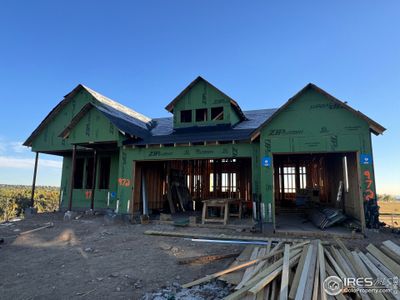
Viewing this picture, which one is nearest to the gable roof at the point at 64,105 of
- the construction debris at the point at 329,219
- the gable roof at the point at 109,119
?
the gable roof at the point at 109,119

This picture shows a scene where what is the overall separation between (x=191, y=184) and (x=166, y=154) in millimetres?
6169

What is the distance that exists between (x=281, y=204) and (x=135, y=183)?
9807mm

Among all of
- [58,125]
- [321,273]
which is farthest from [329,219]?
[58,125]

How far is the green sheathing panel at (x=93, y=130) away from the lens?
13070mm

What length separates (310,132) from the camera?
10000mm

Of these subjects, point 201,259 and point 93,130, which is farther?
point 93,130

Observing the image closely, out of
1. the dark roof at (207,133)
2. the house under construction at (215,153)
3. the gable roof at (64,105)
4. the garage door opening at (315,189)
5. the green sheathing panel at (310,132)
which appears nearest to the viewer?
the green sheathing panel at (310,132)

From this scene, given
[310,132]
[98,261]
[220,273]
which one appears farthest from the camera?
[310,132]

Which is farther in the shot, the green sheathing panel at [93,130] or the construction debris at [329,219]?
the green sheathing panel at [93,130]

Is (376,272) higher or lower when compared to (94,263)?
higher

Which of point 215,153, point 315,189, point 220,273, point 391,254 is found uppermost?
point 215,153

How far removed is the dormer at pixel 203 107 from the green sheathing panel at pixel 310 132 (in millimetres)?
3826

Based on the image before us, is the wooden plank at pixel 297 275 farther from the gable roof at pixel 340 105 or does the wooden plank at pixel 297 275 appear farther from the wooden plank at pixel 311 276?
the gable roof at pixel 340 105

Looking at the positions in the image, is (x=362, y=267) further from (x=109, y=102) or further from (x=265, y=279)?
(x=109, y=102)
